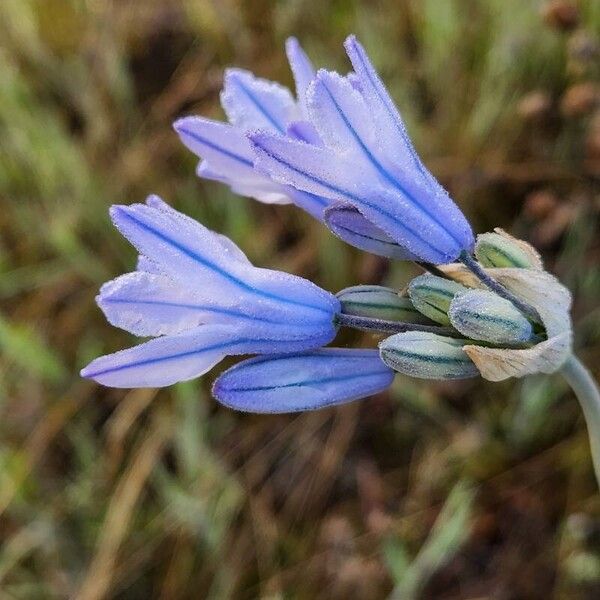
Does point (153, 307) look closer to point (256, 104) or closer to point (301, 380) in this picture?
point (301, 380)

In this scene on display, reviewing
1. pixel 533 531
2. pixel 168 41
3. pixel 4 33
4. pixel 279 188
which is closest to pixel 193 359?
pixel 279 188

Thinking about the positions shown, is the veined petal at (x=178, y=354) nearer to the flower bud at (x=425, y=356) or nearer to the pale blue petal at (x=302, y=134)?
the flower bud at (x=425, y=356)

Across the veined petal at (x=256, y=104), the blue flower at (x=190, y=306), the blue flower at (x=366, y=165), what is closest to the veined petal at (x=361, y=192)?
the blue flower at (x=366, y=165)

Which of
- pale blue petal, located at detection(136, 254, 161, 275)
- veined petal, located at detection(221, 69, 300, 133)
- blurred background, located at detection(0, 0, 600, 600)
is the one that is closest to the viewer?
pale blue petal, located at detection(136, 254, 161, 275)

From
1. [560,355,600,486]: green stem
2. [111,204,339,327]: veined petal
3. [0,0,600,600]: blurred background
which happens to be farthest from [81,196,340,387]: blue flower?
[0,0,600,600]: blurred background

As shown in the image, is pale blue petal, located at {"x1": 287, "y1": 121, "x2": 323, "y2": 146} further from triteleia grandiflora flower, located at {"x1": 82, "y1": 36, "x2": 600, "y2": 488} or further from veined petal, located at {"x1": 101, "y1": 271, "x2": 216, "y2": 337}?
veined petal, located at {"x1": 101, "y1": 271, "x2": 216, "y2": 337}
